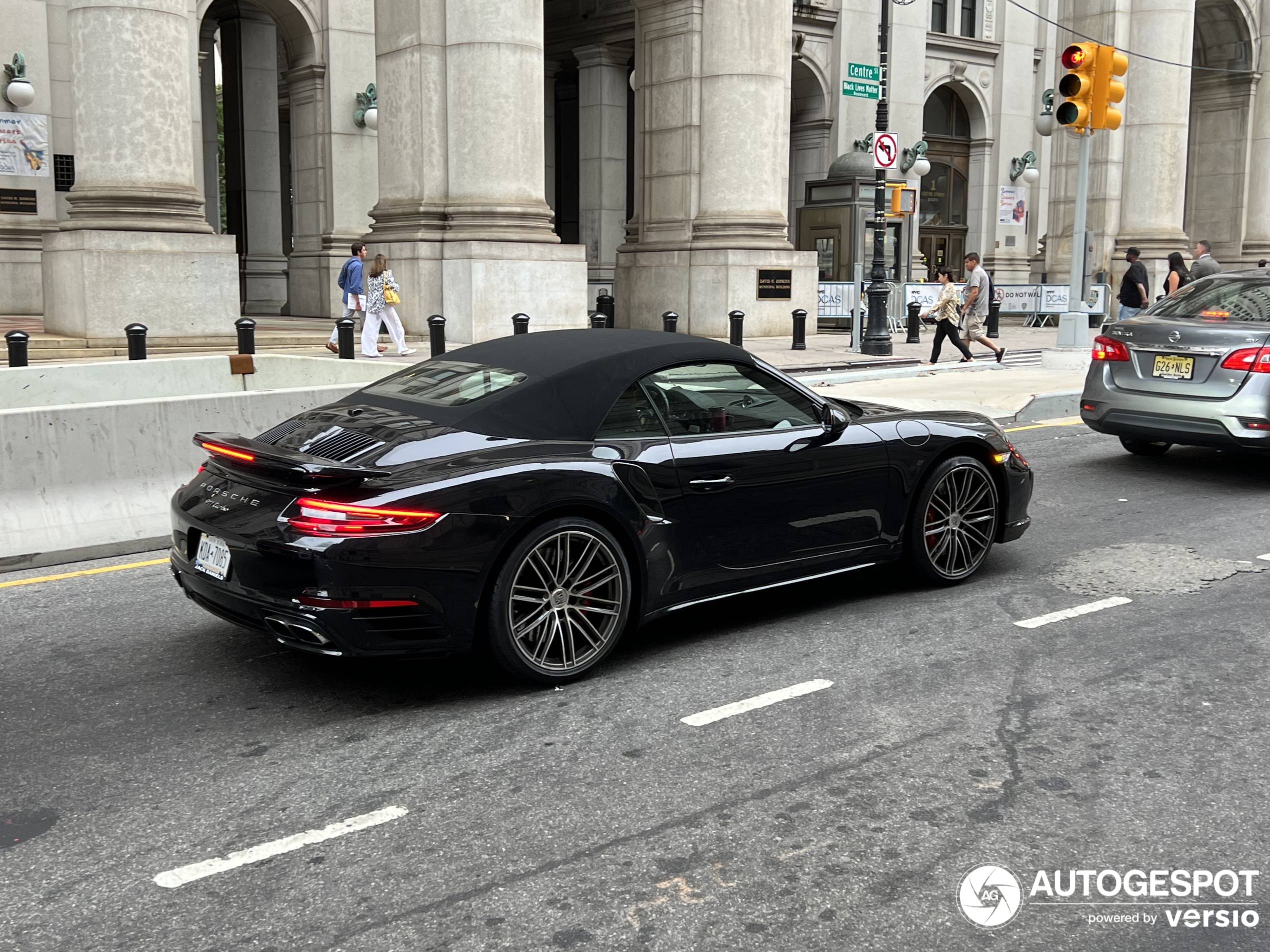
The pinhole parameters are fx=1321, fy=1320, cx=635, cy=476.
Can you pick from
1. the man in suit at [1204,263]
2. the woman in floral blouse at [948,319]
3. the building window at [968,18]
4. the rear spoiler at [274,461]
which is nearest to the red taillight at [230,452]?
the rear spoiler at [274,461]

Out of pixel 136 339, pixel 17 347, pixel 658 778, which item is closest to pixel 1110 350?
pixel 658 778

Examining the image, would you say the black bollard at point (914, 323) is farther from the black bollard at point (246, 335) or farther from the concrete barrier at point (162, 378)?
the concrete barrier at point (162, 378)

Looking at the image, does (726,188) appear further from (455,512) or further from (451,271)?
(455,512)

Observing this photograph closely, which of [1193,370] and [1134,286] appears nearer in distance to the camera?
[1193,370]

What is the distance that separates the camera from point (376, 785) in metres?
4.47

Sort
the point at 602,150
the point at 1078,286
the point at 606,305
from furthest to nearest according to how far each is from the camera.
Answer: the point at 602,150
the point at 606,305
the point at 1078,286

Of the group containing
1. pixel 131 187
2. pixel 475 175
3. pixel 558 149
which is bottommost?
pixel 131 187

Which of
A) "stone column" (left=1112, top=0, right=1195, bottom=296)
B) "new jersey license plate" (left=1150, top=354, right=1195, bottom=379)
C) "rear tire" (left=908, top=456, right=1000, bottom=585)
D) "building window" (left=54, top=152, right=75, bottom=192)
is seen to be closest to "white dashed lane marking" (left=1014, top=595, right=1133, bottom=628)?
"rear tire" (left=908, top=456, right=1000, bottom=585)

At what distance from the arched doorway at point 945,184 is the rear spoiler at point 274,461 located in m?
35.6

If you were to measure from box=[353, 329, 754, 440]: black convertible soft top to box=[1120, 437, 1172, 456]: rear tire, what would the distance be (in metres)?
6.97

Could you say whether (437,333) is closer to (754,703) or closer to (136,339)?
(136,339)

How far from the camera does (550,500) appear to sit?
528 centimetres

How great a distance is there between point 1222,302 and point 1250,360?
3.43 feet

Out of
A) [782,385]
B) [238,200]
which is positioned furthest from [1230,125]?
[782,385]
